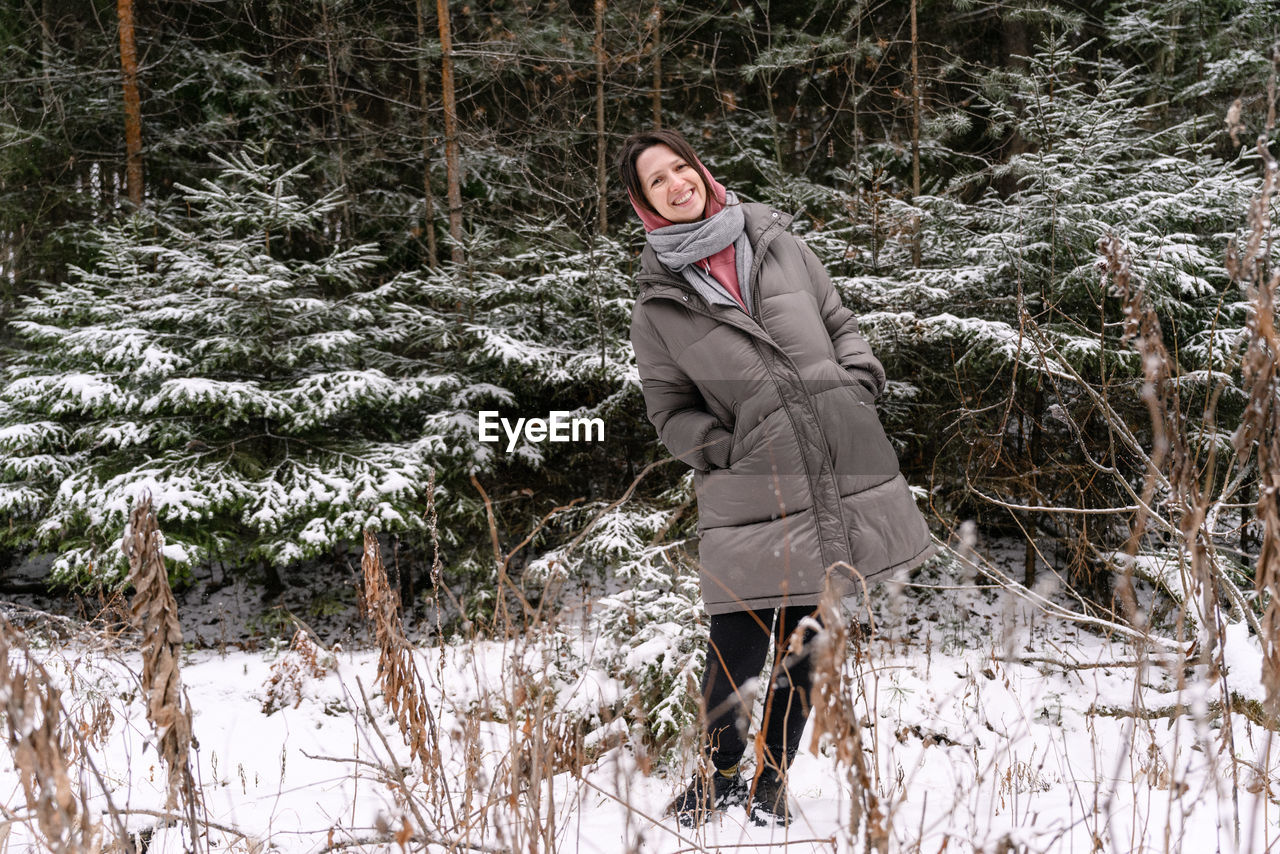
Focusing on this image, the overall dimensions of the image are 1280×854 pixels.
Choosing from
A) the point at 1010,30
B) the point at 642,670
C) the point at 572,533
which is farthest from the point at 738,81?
the point at 642,670

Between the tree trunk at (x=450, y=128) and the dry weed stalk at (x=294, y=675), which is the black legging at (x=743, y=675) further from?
the tree trunk at (x=450, y=128)

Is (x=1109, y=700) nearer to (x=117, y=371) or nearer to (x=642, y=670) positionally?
(x=642, y=670)

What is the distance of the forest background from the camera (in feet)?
15.1

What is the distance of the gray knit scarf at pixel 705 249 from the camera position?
224 centimetres

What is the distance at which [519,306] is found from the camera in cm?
564

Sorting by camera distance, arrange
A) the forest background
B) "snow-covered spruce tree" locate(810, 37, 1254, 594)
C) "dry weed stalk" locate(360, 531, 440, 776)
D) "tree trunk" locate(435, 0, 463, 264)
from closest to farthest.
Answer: "dry weed stalk" locate(360, 531, 440, 776), "snow-covered spruce tree" locate(810, 37, 1254, 594), the forest background, "tree trunk" locate(435, 0, 463, 264)

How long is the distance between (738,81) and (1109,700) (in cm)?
724

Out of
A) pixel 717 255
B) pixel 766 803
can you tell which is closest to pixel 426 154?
pixel 717 255

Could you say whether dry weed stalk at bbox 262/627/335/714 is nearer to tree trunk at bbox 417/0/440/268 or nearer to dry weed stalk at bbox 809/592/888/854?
dry weed stalk at bbox 809/592/888/854

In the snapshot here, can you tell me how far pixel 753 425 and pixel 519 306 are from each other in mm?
3749

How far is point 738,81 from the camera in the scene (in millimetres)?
8688

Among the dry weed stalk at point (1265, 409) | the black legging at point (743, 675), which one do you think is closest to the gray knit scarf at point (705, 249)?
the black legging at point (743, 675)

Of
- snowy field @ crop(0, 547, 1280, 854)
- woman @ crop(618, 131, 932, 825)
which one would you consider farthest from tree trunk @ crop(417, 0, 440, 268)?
woman @ crop(618, 131, 932, 825)

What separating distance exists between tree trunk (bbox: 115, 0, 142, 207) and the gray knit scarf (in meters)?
6.30
